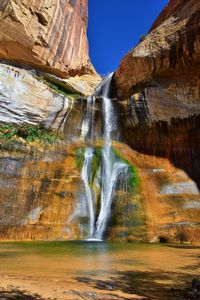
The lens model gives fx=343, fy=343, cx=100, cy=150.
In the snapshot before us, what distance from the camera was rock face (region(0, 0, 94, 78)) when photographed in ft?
69.4

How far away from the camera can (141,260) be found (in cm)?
914

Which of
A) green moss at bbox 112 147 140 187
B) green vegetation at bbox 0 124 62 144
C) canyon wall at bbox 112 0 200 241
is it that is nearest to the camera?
green moss at bbox 112 147 140 187

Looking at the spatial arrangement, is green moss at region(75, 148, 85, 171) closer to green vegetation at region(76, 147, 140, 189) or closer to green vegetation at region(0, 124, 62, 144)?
green vegetation at region(76, 147, 140, 189)

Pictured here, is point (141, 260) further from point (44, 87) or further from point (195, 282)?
point (44, 87)

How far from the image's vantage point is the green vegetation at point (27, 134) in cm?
1857

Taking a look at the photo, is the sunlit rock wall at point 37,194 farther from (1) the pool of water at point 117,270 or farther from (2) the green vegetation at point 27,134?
(1) the pool of water at point 117,270

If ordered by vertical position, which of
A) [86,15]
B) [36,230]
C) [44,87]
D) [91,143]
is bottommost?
[36,230]

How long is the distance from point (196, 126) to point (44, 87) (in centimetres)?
960

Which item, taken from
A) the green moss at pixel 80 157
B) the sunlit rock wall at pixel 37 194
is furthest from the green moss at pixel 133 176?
the sunlit rock wall at pixel 37 194

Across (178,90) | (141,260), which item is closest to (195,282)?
(141,260)

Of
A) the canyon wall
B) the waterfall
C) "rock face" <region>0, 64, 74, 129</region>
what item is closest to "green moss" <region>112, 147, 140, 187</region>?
the waterfall

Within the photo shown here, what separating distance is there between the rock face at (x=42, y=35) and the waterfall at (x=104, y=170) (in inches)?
181

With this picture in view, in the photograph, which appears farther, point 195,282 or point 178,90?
point 178,90

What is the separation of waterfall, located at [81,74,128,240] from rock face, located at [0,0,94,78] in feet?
15.1
